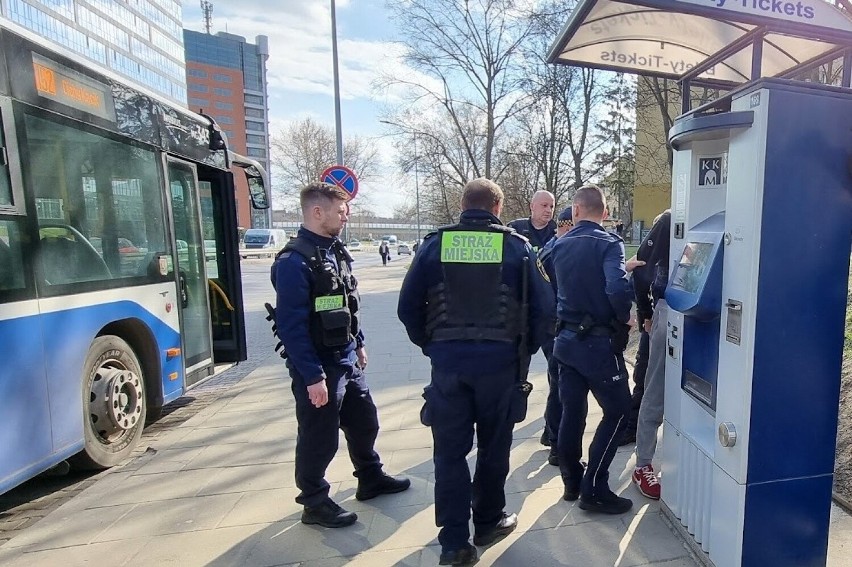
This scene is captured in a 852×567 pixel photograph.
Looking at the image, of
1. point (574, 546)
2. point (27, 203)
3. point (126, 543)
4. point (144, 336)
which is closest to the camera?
point (574, 546)

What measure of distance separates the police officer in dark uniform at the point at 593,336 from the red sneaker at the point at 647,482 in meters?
0.21

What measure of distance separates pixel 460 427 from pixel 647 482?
1.45 meters

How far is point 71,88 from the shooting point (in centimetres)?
Result: 361

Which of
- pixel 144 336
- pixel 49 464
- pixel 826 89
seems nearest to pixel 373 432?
pixel 49 464

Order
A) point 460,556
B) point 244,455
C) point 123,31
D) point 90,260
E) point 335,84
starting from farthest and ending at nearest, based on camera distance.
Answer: point 123,31 → point 335,84 → point 244,455 → point 90,260 → point 460,556

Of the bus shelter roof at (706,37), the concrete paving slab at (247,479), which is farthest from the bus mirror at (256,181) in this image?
the bus shelter roof at (706,37)

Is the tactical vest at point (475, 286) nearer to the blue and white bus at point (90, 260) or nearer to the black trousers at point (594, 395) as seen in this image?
the black trousers at point (594, 395)

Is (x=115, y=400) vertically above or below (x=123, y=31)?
below

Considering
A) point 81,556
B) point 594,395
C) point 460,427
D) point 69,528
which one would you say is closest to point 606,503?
point 594,395

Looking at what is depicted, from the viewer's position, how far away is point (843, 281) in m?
2.09

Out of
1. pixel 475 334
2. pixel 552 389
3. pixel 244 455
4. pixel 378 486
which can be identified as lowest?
pixel 244 455

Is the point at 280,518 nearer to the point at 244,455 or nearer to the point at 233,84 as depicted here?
the point at 244,455

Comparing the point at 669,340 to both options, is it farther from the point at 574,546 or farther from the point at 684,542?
the point at 574,546

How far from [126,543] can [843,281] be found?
12.7ft
